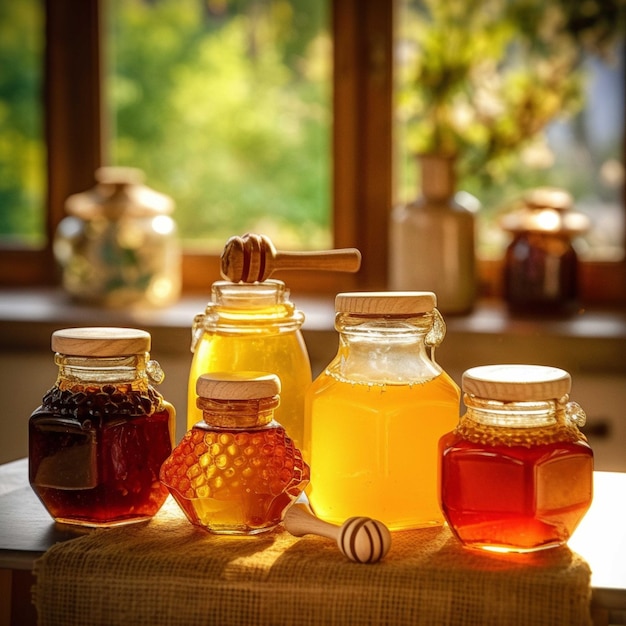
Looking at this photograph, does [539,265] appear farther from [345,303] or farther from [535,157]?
[345,303]

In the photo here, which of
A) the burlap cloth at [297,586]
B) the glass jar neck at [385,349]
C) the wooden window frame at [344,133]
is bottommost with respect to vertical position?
the burlap cloth at [297,586]

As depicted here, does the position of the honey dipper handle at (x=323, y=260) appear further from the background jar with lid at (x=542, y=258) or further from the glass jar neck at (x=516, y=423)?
the background jar with lid at (x=542, y=258)

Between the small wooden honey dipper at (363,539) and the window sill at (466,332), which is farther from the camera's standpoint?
the window sill at (466,332)

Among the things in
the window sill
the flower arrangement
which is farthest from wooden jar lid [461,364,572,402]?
the flower arrangement

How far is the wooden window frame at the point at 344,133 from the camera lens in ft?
8.20

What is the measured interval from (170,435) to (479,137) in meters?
1.65

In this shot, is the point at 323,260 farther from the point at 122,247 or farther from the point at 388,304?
the point at 122,247

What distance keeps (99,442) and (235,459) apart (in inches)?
4.7

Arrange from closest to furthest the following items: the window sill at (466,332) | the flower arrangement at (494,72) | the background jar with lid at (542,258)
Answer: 1. the window sill at (466,332)
2. the background jar with lid at (542,258)
3. the flower arrangement at (494,72)

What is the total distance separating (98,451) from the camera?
0.96m

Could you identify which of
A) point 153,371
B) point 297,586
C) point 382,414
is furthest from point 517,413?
point 153,371

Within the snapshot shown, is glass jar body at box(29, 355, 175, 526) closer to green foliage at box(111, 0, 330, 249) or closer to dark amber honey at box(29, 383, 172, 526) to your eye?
dark amber honey at box(29, 383, 172, 526)

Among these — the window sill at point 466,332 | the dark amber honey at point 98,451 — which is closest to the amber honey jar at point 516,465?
→ the dark amber honey at point 98,451

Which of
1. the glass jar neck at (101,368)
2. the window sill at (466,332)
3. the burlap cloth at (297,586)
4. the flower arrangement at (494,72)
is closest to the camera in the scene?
the burlap cloth at (297,586)
